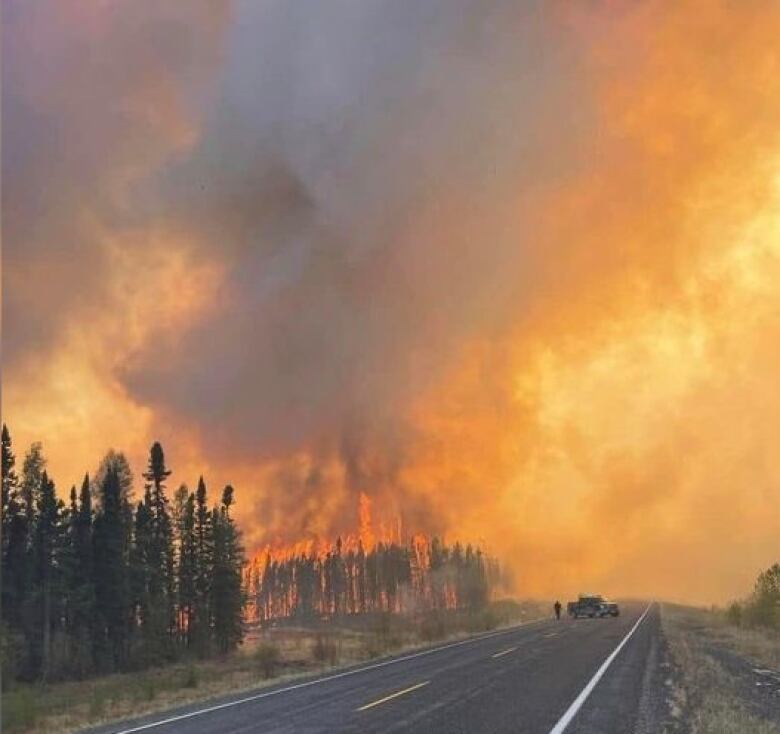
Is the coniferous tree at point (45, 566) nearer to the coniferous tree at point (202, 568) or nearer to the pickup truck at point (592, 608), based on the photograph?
the coniferous tree at point (202, 568)

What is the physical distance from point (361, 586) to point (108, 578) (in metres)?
125

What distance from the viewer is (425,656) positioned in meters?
31.3

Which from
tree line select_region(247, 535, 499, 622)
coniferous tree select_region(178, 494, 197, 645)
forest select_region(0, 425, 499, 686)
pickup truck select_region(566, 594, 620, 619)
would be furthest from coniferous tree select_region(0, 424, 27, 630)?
tree line select_region(247, 535, 499, 622)

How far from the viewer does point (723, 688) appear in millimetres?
17906

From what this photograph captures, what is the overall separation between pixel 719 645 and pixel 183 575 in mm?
50191

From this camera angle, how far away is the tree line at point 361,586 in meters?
175

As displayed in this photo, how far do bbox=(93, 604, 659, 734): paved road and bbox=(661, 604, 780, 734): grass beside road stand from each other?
105 cm

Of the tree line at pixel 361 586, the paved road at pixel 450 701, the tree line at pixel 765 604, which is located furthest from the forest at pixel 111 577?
the tree line at pixel 361 586

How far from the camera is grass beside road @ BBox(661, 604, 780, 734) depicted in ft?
41.4

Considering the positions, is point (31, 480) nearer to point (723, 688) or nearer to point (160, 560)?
point (160, 560)

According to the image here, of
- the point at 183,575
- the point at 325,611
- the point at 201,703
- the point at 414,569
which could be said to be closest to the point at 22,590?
the point at 183,575

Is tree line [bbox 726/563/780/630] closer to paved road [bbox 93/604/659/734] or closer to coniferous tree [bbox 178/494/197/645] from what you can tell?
paved road [bbox 93/604/659/734]

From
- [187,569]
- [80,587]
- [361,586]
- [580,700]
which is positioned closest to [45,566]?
[80,587]

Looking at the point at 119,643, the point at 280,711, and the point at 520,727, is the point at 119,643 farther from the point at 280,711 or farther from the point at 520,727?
the point at 520,727
